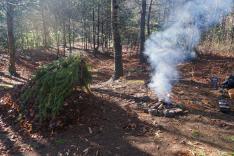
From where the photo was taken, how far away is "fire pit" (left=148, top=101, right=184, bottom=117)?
9055 mm

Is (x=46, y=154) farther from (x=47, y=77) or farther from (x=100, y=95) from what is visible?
(x=100, y=95)

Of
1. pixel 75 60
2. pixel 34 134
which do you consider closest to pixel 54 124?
pixel 34 134

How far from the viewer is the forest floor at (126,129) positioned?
7.35 m

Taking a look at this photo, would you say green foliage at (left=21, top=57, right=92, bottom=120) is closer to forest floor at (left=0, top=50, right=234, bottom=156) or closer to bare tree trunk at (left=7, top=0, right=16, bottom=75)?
forest floor at (left=0, top=50, right=234, bottom=156)

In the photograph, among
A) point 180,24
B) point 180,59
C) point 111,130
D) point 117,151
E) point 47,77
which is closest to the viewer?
point 117,151

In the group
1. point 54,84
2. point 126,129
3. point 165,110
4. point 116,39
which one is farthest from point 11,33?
point 126,129

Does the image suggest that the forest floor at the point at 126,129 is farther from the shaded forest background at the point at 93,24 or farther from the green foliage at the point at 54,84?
the shaded forest background at the point at 93,24

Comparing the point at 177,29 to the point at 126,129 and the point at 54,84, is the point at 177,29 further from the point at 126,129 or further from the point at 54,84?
the point at 126,129

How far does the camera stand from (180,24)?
1652 cm

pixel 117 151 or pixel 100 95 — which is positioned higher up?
pixel 100 95

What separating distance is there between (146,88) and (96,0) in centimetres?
1942

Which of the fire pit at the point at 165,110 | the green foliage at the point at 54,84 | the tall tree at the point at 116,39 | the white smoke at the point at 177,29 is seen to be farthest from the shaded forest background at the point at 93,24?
the green foliage at the point at 54,84

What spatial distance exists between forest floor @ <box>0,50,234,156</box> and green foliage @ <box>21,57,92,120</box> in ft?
1.20

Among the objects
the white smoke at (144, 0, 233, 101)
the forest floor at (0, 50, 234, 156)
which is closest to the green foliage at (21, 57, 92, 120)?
the forest floor at (0, 50, 234, 156)
